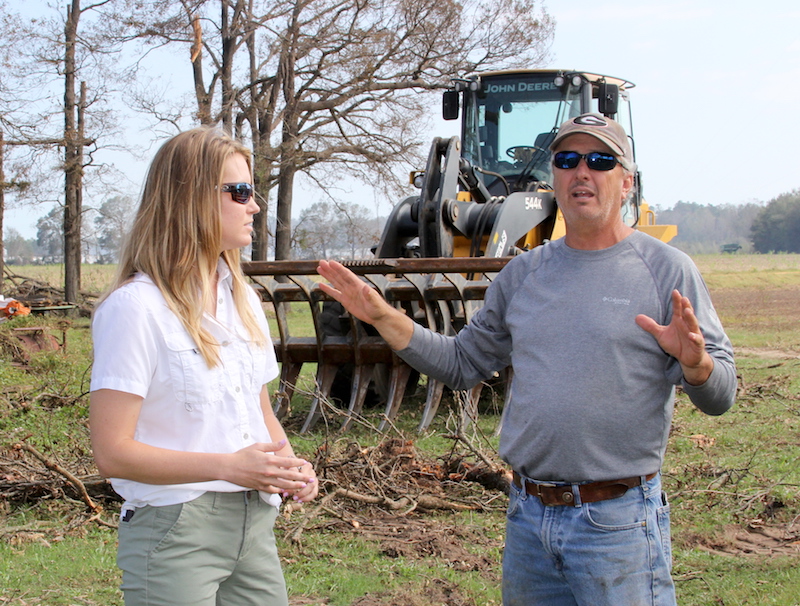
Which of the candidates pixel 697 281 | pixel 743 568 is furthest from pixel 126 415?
pixel 743 568

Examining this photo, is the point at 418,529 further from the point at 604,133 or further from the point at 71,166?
the point at 71,166

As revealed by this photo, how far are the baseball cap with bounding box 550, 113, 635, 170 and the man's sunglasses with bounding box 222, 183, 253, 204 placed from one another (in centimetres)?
95

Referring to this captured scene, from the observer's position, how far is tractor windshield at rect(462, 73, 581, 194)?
908cm

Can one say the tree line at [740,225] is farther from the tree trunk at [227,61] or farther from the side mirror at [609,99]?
the side mirror at [609,99]

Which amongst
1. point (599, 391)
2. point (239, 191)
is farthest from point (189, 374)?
point (599, 391)

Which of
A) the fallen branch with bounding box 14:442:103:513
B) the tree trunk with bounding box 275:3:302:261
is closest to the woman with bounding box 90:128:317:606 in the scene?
the fallen branch with bounding box 14:442:103:513

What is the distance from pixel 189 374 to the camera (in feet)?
6.64

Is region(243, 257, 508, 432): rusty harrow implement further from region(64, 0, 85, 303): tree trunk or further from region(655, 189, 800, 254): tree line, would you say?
region(655, 189, 800, 254): tree line

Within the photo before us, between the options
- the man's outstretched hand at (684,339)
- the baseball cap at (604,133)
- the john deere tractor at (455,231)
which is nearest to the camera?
the man's outstretched hand at (684,339)

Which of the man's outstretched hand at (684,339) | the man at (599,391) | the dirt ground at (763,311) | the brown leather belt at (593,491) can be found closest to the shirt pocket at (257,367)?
the man at (599,391)

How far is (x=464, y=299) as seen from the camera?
7.17m

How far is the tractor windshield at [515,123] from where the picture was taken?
29.8 feet

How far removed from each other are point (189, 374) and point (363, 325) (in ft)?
19.1

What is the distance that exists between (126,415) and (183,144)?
2.31ft
